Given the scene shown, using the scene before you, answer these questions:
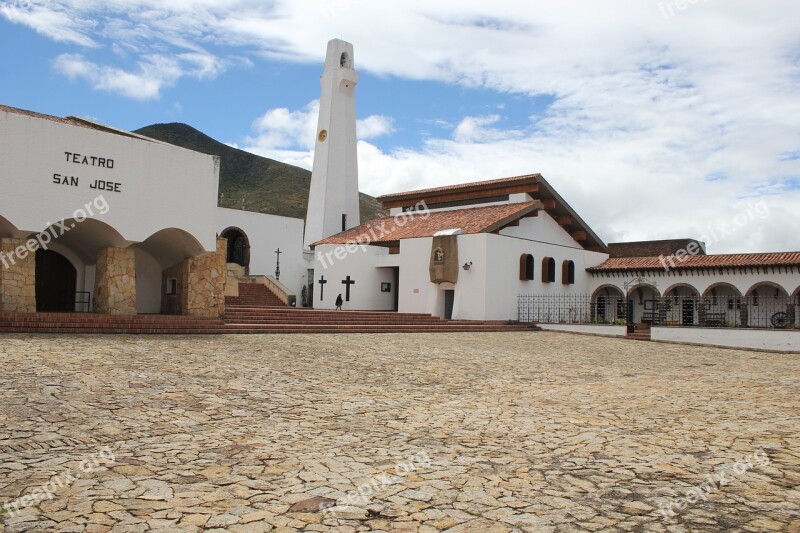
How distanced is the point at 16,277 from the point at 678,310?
80.2 feet

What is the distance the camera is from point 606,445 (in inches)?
223

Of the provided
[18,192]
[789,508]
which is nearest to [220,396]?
[789,508]

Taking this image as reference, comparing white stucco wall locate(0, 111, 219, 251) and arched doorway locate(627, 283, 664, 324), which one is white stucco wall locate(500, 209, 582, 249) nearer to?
arched doorway locate(627, 283, 664, 324)

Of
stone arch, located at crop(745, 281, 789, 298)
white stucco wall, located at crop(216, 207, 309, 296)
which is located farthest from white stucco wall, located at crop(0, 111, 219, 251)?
stone arch, located at crop(745, 281, 789, 298)

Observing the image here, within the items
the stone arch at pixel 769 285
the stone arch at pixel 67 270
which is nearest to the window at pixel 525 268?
the stone arch at pixel 769 285

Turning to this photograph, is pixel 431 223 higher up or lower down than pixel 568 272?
higher up

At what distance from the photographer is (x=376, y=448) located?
17.9 ft

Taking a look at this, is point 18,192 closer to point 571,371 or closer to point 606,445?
point 571,371

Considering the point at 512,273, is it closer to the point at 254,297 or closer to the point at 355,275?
the point at 355,275

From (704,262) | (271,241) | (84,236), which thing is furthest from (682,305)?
(84,236)

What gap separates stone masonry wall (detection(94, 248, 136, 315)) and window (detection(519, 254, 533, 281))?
48.4ft

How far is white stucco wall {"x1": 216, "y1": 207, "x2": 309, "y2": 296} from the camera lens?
29.8 meters

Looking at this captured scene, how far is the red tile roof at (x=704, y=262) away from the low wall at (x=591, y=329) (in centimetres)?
571

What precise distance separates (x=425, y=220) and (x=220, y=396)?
871 inches
